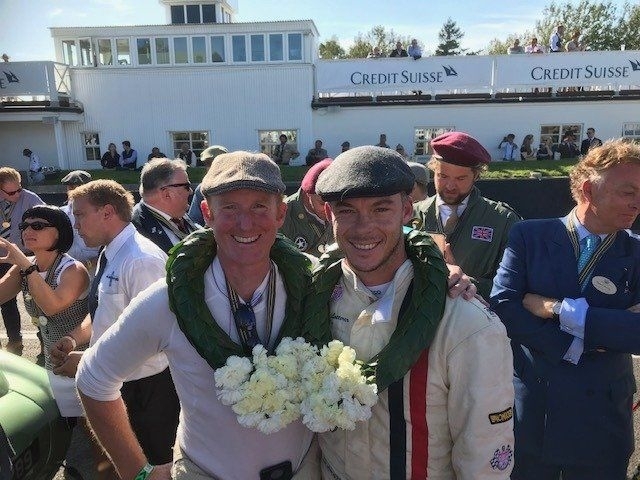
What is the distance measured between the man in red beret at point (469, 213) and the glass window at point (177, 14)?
86.7 ft

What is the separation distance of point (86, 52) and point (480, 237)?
80.6 ft

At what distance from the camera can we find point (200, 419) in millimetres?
1896

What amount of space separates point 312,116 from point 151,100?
739 centimetres

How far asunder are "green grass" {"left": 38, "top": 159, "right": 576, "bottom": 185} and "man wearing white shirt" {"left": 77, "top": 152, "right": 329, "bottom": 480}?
13.8 m

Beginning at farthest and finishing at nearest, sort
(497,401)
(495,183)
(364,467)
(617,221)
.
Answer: (495,183) → (617,221) → (364,467) → (497,401)

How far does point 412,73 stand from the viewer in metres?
21.2

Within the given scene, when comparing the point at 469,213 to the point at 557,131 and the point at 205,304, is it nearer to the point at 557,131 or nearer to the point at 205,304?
the point at 205,304

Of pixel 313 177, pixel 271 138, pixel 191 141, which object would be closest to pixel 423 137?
pixel 271 138

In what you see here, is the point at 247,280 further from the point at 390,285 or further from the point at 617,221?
the point at 617,221

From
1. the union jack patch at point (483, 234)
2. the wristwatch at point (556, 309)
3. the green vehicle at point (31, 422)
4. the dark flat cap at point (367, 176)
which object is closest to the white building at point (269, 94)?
the union jack patch at point (483, 234)

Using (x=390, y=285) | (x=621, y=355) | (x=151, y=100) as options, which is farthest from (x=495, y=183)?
(x=151, y=100)

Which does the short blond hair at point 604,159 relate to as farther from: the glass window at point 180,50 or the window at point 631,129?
the window at point 631,129

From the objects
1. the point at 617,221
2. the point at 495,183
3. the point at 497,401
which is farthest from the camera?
the point at 495,183

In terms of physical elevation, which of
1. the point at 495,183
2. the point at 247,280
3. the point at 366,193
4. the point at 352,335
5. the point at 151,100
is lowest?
the point at 495,183
